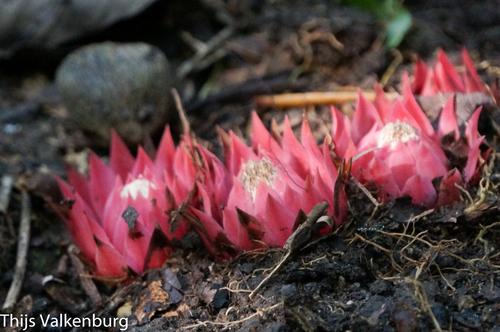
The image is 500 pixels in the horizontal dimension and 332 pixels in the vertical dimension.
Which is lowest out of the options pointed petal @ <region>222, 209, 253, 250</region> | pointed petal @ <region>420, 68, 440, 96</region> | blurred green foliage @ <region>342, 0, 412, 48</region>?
pointed petal @ <region>222, 209, 253, 250</region>

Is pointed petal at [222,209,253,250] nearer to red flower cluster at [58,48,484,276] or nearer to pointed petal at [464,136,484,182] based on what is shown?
red flower cluster at [58,48,484,276]

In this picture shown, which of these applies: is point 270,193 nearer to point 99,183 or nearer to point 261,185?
point 261,185

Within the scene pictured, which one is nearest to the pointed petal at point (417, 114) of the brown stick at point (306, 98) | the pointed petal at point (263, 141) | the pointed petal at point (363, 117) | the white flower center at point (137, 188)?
the pointed petal at point (363, 117)

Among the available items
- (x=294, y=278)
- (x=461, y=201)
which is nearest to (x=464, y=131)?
(x=461, y=201)

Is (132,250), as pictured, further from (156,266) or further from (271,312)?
(271,312)

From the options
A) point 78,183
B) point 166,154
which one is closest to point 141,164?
point 166,154

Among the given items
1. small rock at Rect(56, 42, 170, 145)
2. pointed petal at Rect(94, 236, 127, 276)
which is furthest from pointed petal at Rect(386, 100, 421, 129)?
small rock at Rect(56, 42, 170, 145)

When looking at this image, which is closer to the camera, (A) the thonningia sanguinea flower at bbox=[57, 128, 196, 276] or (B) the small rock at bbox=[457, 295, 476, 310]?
(B) the small rock at bbox=[457, 295, 476, 310]
